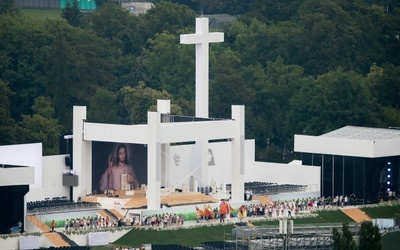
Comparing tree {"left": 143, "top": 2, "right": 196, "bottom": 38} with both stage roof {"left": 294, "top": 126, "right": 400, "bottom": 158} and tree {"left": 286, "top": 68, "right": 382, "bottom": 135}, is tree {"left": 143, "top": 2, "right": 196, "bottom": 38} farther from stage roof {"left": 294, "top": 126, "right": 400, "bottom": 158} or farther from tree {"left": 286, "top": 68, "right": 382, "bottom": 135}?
→ stage roof {"left": 294, "top": 126, "right": 400, "bottom": 158}

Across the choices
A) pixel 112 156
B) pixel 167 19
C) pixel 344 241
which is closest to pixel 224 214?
pixel 112 156

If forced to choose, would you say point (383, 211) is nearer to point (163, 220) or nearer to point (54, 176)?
point (163, 220)

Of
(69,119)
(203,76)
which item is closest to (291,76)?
(69,119)

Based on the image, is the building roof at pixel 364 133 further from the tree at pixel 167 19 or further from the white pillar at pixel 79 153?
the tree at pixel 167 19

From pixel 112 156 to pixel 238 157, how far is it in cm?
644

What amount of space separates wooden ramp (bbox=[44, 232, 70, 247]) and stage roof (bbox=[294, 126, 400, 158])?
21.0 m

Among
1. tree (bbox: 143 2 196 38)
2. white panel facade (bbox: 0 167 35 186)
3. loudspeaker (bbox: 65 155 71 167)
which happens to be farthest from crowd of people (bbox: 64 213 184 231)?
tree (bbox: 143 2 196 38)

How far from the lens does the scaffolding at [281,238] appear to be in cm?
12356

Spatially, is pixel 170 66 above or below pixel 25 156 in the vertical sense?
above

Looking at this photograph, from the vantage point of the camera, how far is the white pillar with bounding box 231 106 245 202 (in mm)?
138125

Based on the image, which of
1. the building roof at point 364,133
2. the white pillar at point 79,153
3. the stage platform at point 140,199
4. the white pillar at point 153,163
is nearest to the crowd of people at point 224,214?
the white pillar at point 153,163

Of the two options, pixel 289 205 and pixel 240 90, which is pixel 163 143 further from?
pixel 240 90

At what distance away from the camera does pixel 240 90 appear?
16888cm

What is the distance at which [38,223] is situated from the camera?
425 feet
